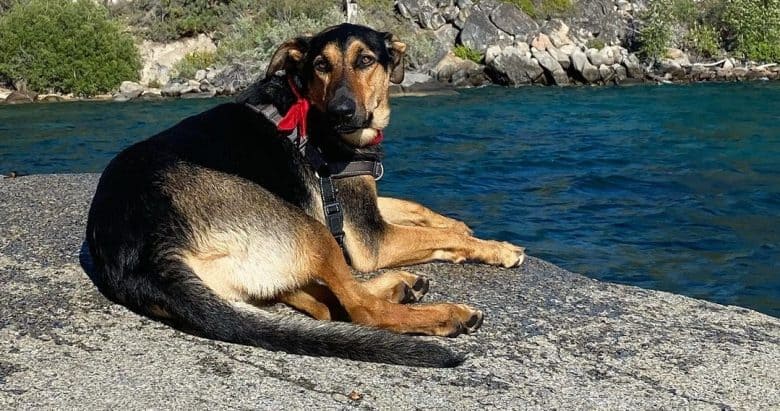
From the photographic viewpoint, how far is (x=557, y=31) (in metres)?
39.2

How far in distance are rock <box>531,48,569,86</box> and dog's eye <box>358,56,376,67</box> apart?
87.4 feet

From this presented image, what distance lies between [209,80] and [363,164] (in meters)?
28.3

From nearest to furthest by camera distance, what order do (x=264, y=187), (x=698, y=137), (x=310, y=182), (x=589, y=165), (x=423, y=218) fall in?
(x=264, y=187) < (x=310, y=182) < (x=423, y=218) < (x=589, y=165) < (x=698, y=137)

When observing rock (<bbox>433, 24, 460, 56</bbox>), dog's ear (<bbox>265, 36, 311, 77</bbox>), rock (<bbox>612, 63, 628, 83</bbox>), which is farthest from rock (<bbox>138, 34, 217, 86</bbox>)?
dog's ear (<bbox>265, 36, 311, 77</bbox>)

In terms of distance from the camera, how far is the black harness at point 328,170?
5270 mm

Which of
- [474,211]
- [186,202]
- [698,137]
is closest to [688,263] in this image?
[474,211]

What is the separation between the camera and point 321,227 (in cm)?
477

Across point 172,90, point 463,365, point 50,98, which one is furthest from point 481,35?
point 463,365

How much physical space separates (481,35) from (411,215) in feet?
106

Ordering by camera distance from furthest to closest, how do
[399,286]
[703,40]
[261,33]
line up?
[703,40], [261,33], [399,286]

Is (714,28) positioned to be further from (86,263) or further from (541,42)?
(86,263)

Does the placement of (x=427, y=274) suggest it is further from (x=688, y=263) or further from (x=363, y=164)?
(x=688, y=263)

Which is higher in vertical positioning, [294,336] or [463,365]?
[294,336]

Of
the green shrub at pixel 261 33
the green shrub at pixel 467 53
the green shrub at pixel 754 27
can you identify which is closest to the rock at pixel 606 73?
the green shrub at pixel 467 53
